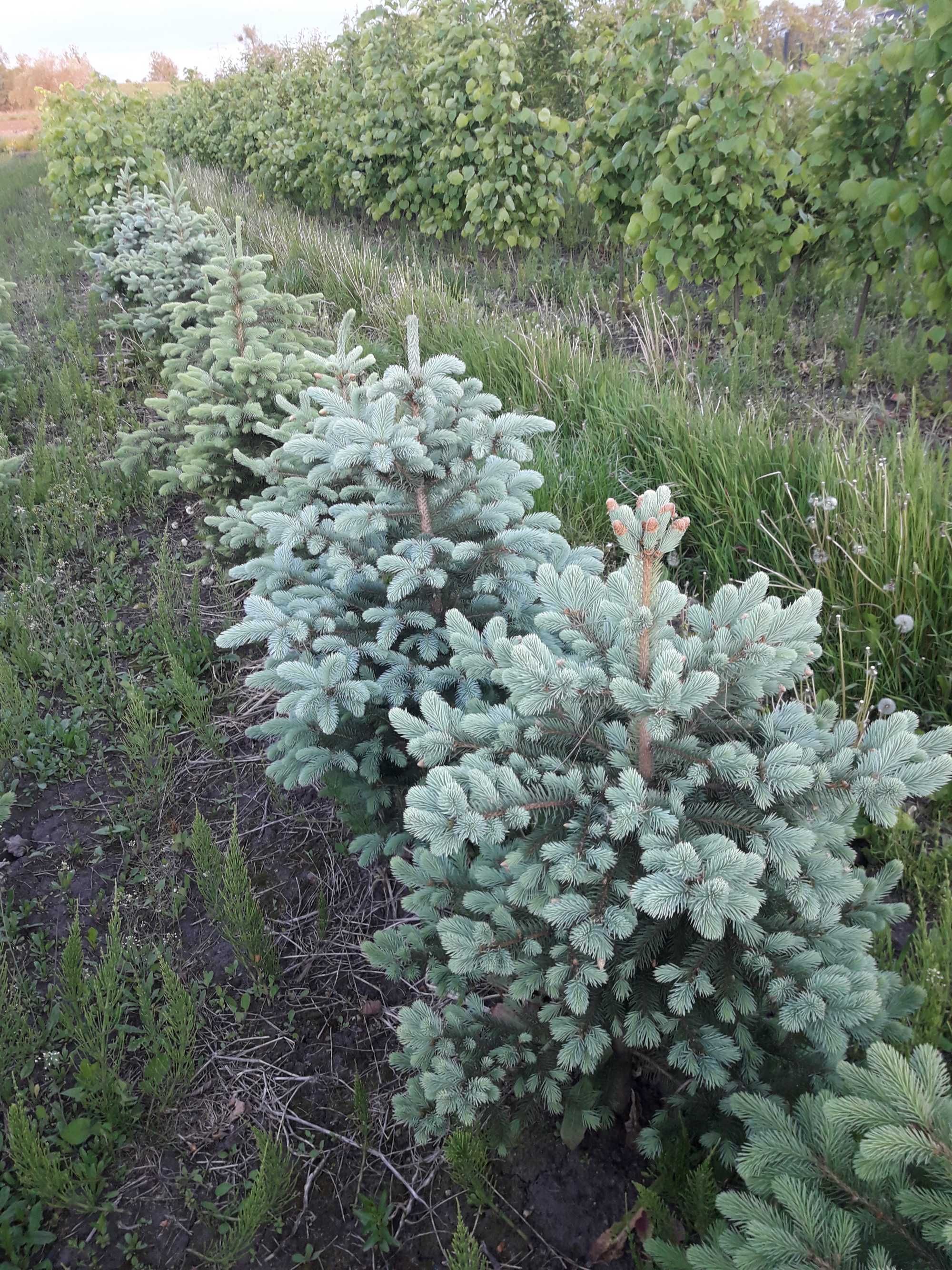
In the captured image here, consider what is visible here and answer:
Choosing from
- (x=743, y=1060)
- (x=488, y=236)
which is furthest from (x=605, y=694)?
(x=488, y=236)

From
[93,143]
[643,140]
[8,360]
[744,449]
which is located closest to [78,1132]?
[744,449]

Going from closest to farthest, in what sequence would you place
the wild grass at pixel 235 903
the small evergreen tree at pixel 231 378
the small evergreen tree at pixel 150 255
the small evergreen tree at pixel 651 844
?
the small evergreen tree at pixel 651 844 → the wild grass at pixel 235 903 → the small evergreen tree at pixel 231 378 → the small evergreen tree at pixel 150 255

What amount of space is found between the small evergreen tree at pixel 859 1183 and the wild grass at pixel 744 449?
1.50 metres

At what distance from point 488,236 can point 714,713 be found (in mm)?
6953

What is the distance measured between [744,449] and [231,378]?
86.4 inches

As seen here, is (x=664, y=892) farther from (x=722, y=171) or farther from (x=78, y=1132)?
(x=722, y=171)

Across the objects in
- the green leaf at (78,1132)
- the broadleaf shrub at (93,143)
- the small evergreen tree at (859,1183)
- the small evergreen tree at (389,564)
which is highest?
the broadleaf shrub at (93,143)

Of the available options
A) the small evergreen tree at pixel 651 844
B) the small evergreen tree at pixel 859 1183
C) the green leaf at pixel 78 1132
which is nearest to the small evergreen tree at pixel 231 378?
the small evergreen tree at pixel 651 844

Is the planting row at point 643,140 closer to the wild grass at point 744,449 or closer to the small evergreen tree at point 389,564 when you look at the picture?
the wild grass at point 744,449

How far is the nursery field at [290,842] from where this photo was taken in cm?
176

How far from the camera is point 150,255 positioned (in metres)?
5.46

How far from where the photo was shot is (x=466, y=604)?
7.57 feet

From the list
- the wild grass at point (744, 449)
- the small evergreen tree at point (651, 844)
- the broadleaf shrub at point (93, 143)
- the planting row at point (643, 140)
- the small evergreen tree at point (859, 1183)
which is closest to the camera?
the small evergreen tree at point (859, 1183)

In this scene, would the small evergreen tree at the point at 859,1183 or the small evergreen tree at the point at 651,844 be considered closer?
the small evergreen tree at the point at 859,1183
